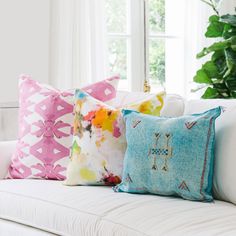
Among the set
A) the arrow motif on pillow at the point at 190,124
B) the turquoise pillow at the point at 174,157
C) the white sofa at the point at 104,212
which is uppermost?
the arrow motif on pillow at the point at 190,124

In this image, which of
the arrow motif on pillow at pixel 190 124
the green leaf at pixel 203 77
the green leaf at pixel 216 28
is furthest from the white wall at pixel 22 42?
the arrow motif on pillow at pixel 190 124

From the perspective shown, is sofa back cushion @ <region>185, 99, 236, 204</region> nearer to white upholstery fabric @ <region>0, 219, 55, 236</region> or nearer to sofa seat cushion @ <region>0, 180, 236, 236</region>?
sofa seat cushion @ <region>0, 180, 236, 236</region>

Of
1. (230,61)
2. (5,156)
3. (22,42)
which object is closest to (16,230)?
(5,156)

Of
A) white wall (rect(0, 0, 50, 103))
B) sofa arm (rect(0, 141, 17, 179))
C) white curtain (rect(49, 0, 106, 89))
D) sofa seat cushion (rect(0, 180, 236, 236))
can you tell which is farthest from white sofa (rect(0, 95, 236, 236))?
white curtain (rect(49, 0, 106, 89))

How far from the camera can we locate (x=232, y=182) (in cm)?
221

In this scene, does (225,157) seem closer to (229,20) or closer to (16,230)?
(16,230)

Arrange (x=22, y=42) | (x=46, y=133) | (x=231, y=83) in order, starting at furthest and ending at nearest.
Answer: (x=231, y=83) → (x=22, y=42) → (x=46, y=133)

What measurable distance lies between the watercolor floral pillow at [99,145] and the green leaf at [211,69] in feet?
5.59

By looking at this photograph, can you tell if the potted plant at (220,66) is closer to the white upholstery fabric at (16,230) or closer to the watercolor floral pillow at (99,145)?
the watercolor floral pillow at (99,145)

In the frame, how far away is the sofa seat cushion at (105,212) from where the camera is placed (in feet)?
6.39

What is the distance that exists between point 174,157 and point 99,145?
0.40m

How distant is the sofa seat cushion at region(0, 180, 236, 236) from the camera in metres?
1.95

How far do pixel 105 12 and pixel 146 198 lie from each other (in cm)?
236

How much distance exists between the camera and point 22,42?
13.0ft
